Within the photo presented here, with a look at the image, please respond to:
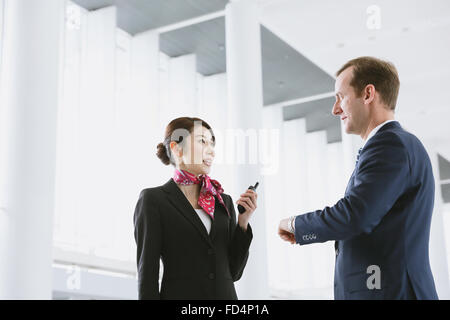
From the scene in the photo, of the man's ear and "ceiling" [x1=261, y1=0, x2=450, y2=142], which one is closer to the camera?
the man's ear

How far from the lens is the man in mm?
2221

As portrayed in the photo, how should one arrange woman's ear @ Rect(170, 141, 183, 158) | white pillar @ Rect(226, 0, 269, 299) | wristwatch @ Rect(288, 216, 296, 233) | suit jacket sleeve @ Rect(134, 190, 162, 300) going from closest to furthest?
wristwatch @ Rect(288, 216, 296, 233)
suit jacket sleeve @ Rect(134, 190, 162, 300)
woman's ear @ Rect(170, 141, 183, 158)
white pillar @ Rect(226, 0, 269, 299)

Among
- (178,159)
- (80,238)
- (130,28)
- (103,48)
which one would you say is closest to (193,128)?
(178,159)

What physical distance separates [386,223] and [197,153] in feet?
3.61

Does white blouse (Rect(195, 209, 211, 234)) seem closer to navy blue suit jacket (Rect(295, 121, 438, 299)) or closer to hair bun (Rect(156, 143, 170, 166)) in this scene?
hair bun (Rect(156, 143, 170, 166))

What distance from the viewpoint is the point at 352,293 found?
227cm

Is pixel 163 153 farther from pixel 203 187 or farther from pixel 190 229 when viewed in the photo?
pixel 190 229

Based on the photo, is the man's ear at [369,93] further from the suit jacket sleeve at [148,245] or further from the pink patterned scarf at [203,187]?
the suit jacket sleeve at [148,245]

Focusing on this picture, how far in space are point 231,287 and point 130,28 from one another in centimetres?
890

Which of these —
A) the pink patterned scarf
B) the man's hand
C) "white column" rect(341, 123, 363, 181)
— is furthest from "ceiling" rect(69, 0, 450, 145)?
the man's hand

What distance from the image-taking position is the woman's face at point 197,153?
3054 millimetres

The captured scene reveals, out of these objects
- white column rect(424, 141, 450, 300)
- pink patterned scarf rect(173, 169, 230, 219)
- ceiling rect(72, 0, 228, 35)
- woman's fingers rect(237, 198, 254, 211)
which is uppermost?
ceiling rect(72, 0, 228, 35)

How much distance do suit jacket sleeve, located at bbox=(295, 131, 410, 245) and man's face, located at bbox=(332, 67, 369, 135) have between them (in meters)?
0.18

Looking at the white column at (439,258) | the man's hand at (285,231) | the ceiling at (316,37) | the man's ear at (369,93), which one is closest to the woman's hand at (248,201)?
the man's hand at (285,231)
